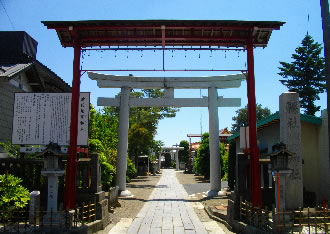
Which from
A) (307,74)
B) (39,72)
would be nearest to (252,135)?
(39,72)

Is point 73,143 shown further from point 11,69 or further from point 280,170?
point 11,69

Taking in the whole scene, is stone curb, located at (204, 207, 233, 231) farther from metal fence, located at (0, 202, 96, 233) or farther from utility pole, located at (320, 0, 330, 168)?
utility pole, located at (320, 0, 330, 168)

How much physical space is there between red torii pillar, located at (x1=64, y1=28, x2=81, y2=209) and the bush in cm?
119

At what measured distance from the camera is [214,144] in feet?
65.1

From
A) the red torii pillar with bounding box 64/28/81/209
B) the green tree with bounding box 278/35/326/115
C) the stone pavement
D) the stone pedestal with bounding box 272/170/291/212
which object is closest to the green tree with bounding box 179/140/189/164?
the green tree with bounding box 278/35/326/115

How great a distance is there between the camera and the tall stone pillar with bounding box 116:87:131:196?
1958 cm

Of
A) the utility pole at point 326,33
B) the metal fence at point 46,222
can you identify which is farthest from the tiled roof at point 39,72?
the utility pole at point 326,33

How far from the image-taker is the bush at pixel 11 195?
358 inches

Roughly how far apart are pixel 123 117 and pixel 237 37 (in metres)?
10.5

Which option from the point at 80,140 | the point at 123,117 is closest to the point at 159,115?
the point at 123,117

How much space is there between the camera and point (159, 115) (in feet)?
120

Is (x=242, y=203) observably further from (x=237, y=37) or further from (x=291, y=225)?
(x=237, y=37)

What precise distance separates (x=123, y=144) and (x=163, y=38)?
1005cm

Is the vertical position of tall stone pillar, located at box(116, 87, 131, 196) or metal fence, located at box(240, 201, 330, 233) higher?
tall stone pillar, located at box(116, 87, 131, 196)
